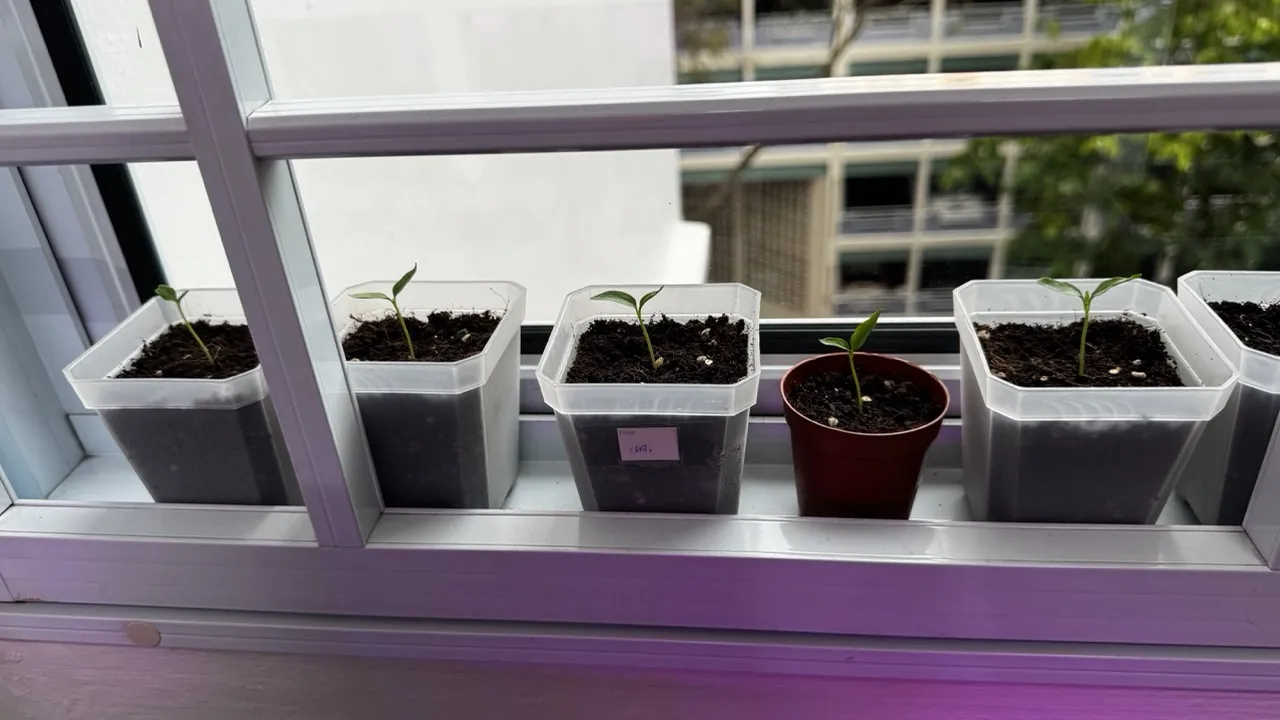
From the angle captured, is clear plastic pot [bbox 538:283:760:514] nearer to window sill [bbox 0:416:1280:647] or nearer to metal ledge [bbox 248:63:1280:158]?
window sill [bbox 0:416:1280:647]

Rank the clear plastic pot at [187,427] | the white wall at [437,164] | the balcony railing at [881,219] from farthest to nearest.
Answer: the balcony railing at [881,219] < the white wall at [437,164] < the clear plastic pot at [187,427]

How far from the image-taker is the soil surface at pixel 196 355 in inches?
38.3

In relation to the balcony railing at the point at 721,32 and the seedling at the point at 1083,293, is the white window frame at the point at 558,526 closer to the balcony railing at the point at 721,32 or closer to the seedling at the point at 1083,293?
the seedling at the point at 1083,293

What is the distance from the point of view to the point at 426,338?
989 mm

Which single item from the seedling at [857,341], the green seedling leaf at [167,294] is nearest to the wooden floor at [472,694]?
the seedling at [857,341]

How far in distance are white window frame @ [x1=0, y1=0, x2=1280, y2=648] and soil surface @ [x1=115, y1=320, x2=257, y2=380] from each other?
16 centimetres

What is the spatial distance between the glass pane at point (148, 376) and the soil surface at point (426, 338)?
120 mm

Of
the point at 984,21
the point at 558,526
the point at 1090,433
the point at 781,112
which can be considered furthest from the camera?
the point at 984,21

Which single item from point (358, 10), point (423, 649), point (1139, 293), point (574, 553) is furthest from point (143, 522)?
point (1139, 293)

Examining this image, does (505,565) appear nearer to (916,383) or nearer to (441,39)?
(916,383)

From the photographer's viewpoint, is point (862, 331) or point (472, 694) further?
point (472, 694)

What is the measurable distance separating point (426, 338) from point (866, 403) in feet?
1.69

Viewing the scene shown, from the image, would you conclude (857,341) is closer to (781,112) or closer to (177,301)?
(781,112)

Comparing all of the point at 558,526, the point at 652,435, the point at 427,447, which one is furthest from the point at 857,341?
the point at 427,447
